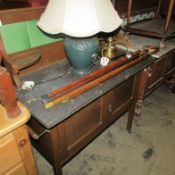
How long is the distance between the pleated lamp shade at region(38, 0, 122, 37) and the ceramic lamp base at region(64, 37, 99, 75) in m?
0.15

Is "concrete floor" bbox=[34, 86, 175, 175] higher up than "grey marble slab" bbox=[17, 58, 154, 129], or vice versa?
"grey marble slab" bbox=[17, 58, 154, 129]

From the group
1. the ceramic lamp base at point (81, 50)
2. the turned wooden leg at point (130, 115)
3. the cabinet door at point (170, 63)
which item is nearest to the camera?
the ceramic lamp base at point (81, 50)

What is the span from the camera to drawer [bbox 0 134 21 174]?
69cm

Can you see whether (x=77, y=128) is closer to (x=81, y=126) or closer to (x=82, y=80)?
(x=81, y=126)

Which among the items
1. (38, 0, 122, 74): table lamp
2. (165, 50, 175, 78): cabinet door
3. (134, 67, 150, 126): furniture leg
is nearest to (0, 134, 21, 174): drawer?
(38, 0, 122, 74): table lamp

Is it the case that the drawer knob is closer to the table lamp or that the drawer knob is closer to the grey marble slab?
the grey marble slab

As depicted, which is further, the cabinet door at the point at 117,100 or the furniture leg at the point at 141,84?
the furniture leg at the point at 141,84

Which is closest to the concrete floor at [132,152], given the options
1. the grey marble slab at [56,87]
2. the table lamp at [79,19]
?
the grey marble slab at [56,87]

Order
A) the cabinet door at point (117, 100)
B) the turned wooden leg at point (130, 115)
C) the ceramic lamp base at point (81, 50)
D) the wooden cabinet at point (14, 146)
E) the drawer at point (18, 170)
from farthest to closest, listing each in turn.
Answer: the turned wooden leg at point (130, 115) < the cabinet door at point (117, 100) < the ceramic lamp base at point (81, 50) < the drawer at point (18, 170) < the wooden cabinet at point (14, 146)

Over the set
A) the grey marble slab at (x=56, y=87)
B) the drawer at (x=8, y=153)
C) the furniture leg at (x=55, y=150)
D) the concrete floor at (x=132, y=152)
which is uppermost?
the grey marble slab at (x=56, y=87)

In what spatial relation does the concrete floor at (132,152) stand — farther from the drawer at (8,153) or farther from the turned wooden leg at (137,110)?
the drawer at (8,153)

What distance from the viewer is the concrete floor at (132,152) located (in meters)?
1.42

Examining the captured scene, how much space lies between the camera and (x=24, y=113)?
2.35ft

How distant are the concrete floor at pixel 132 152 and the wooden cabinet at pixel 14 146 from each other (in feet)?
2.20
